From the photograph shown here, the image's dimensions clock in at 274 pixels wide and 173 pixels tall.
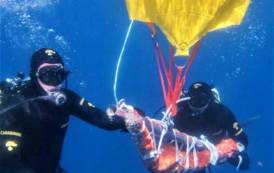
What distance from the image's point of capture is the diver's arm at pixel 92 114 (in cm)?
365

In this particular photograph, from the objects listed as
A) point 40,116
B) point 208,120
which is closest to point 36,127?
point 40,116

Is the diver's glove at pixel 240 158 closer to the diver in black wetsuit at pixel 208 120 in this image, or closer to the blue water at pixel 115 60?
the diver in black wetsuit at pixel 208 120

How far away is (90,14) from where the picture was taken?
21.9 m

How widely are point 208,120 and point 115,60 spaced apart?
794 inches

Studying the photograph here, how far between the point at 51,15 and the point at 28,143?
1848 centimetres

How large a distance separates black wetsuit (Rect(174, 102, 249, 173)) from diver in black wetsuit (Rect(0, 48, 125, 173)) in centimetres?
220

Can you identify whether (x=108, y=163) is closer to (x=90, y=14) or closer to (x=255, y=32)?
(x=90, y=14)

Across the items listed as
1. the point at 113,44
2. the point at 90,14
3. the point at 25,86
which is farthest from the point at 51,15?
the point at 25,86

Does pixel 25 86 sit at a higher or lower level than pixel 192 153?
higher

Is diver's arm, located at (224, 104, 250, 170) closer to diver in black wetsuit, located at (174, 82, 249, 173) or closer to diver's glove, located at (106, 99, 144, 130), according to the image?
diver in black wetsuit, located at (174, 82, 249, 173)

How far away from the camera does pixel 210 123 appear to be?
18.9 ft

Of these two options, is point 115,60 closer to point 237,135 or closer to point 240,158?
point 237,135

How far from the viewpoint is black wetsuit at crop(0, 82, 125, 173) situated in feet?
10.9

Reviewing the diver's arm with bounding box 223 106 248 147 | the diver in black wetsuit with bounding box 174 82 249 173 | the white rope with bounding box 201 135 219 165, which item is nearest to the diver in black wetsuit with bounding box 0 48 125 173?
the white rope with bounding box 201 135 219 165
